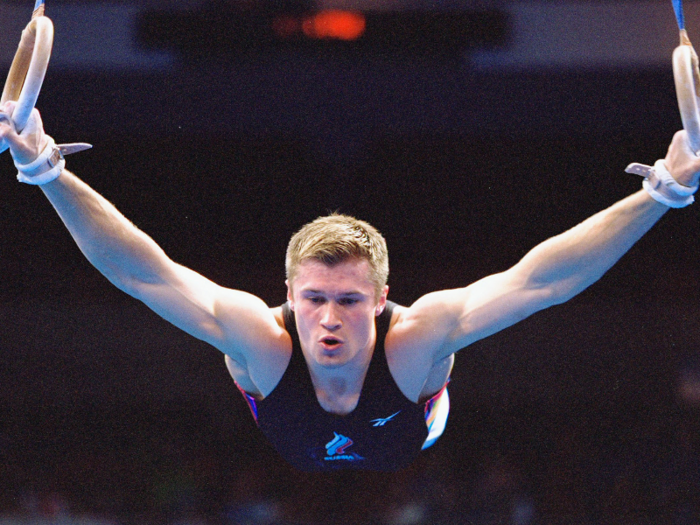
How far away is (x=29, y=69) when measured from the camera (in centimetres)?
220

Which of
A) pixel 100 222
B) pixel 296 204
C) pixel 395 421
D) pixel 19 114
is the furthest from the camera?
pixel 296 204

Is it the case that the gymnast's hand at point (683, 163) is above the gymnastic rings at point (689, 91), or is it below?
below

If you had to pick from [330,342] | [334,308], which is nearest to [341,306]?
[334,308]

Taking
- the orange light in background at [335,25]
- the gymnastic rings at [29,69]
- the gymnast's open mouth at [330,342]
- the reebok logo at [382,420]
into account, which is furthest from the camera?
the orange light in background at [335,25]

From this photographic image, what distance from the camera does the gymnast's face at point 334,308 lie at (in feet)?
8.51

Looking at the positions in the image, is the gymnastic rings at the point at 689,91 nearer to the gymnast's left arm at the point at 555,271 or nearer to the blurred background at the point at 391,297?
the gymnast's left arm at the point at 555,271

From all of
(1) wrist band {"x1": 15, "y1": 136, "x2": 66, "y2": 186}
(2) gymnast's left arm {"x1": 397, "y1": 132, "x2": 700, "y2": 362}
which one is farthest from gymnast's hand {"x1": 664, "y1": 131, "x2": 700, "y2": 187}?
(1) wrist band {"x1": 15, "y1": 136, "x2": 66, "y2": 186}

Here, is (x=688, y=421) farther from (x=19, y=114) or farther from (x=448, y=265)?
(x=19, y=114)

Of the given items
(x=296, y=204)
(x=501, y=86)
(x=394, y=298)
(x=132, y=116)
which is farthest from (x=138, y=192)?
(x=501, y=86)

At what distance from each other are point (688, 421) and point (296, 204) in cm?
394

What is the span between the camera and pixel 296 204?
6.23m

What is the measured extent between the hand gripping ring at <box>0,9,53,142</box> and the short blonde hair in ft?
3.30

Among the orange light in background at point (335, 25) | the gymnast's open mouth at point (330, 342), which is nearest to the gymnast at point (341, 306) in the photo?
the gymnast's open mouth at point (330, 342)

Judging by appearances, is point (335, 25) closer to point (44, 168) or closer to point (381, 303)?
point (381, 303)
